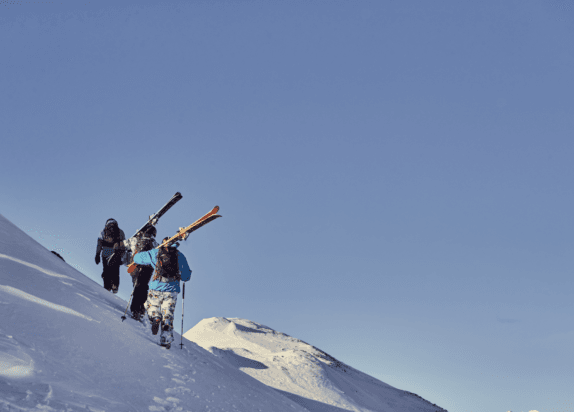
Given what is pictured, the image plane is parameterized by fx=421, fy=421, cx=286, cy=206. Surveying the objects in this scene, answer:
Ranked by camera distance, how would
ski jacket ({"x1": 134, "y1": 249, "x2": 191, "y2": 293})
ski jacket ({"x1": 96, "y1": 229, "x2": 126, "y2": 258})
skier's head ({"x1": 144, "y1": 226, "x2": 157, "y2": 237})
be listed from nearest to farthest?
1. ski jacket ({"x1": 134, "y1": 249, "x2": 191, "y2": 293})
2. skier's head ({"x1": 144, "y1": 226, "x2": 157, "y2": 237})
3. ski jacket ({"x1": 96, "y1": 229, "x2": 126, "y2": 258})

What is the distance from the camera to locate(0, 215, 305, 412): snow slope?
559 centimetres

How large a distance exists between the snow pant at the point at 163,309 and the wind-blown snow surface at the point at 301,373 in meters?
9.97

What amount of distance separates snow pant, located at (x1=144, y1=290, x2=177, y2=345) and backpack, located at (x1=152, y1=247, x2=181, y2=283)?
0.33 meters

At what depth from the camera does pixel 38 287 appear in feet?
28.0

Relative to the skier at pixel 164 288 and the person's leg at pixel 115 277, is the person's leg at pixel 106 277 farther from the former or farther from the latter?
the skier at pixel 164 288

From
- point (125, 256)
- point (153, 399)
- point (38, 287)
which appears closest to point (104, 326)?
point (38, 287)

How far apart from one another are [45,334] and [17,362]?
131 centimetres

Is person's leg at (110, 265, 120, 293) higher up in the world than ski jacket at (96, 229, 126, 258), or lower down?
lower down

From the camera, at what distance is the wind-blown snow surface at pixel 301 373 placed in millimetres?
19219

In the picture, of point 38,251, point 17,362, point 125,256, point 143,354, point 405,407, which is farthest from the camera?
point 405,407

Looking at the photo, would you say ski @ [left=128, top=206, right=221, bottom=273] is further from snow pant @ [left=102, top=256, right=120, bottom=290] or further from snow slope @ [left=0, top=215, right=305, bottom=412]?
snow pant @ [left=102, top=256, right=120, bottom=290]

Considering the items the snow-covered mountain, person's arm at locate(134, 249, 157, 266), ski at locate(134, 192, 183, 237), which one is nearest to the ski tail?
person's arm at locate(134, 249, 157, 266)

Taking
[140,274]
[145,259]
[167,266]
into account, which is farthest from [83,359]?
[140,274]

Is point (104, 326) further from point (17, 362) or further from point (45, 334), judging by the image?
→ point (17, 362)
